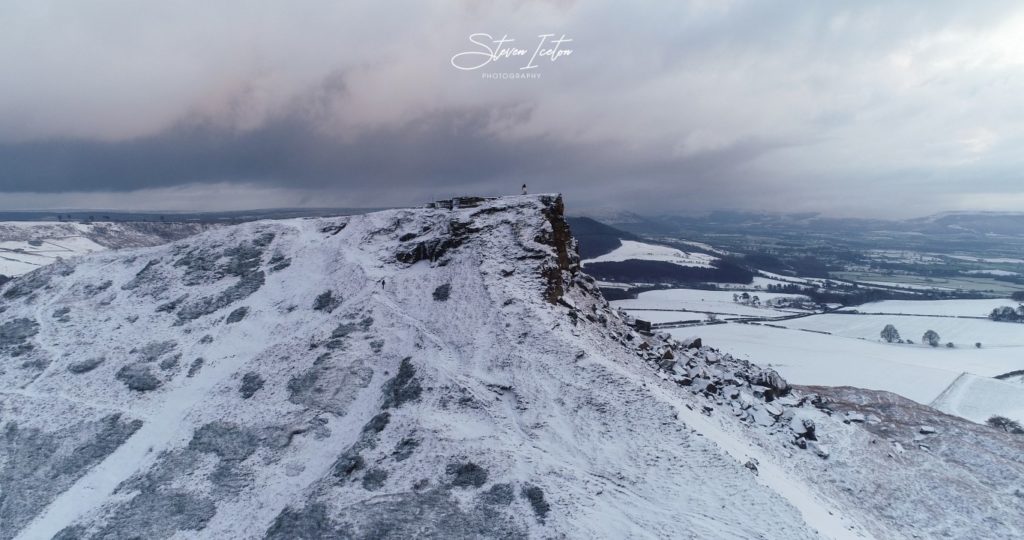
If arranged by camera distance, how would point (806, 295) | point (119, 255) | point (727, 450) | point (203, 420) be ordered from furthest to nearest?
1. point (806, 295)
2. point (119, 255)
3. point (203, 420)
4. point (727, 450)

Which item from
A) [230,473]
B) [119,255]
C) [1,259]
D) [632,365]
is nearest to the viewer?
[230,473]

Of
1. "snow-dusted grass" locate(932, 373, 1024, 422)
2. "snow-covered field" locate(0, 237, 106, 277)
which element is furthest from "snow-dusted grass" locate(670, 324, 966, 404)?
"snow-covered field" locate(0, 237, 106, 277)

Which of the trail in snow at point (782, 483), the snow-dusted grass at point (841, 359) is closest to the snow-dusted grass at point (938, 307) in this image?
the snow-dusted grass at point (841, 359)

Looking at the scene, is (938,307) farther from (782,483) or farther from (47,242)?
(47,242)

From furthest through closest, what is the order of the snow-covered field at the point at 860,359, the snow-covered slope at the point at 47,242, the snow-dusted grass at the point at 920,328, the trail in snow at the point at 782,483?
the snow-covered slope at the point at 47,242 → the snow-dusted grass at the point at 920,328 → the snow-covered field at the point at 860,359 → the trail in snow at the point at 782,483

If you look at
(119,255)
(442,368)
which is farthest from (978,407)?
(119,255)

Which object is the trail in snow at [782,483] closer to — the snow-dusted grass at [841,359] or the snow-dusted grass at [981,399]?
the snow-dusted grass at [981,399]

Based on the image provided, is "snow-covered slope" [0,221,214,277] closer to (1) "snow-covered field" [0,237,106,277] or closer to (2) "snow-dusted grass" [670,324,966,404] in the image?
(1) "snow-covered field" [0,237,106,277]

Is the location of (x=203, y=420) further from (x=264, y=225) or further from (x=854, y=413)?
(x=854, y=413)

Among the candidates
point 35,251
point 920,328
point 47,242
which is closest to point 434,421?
point 920,328
